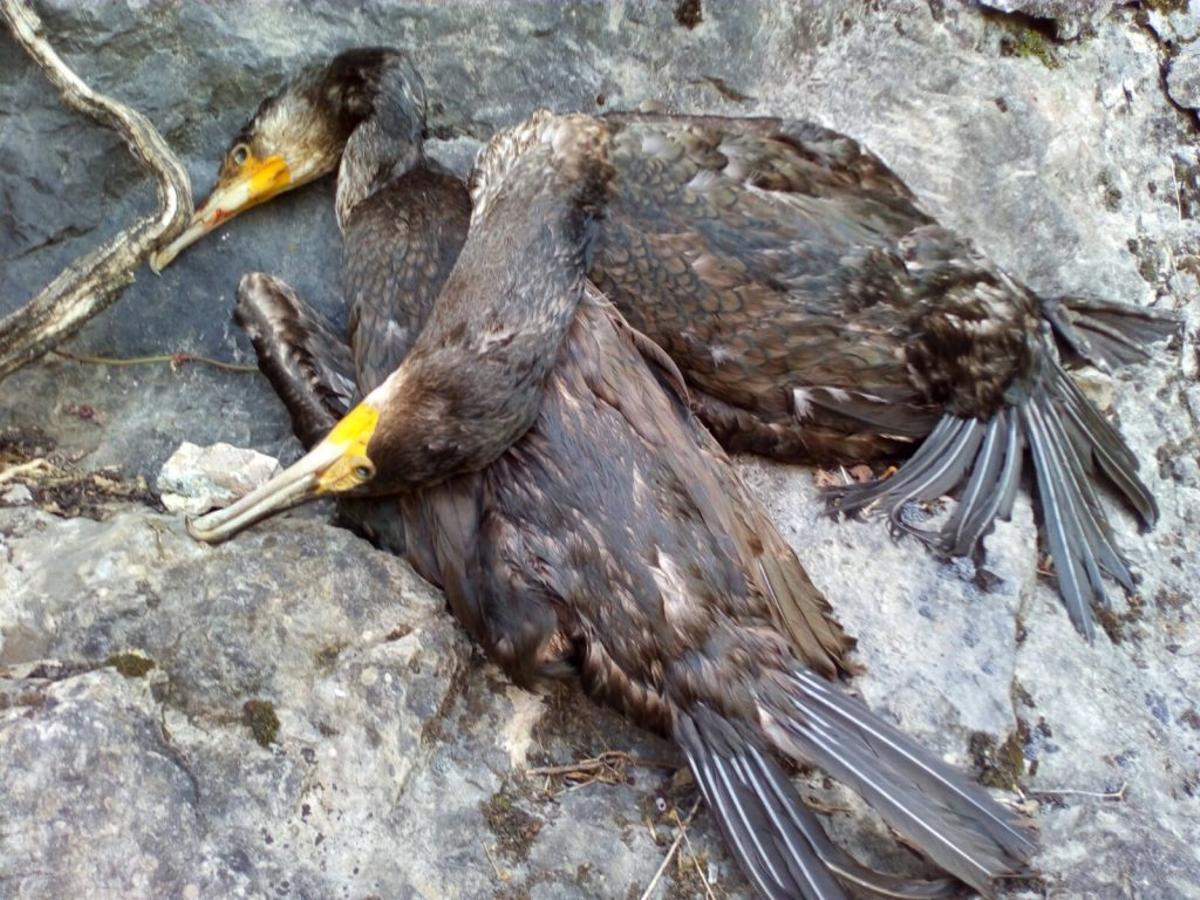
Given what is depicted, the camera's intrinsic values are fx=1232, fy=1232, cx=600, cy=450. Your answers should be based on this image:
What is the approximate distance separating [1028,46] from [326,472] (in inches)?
110

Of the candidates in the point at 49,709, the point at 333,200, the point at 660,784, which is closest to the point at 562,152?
the point at 333,200

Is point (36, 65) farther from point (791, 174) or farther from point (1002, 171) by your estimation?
point (1002, 171)

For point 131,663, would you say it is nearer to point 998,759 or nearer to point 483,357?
point 483,357

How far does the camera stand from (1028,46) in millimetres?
4137

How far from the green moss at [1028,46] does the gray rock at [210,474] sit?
2773 millimetres

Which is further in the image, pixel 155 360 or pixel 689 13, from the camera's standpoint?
pixel 689 13

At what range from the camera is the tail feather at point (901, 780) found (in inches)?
99.2

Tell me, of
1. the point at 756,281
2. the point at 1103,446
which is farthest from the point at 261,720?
the point at 1103,446

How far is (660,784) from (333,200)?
6.98ft

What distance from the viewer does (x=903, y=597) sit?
10.4ft

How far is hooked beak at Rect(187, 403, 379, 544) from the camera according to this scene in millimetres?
2906

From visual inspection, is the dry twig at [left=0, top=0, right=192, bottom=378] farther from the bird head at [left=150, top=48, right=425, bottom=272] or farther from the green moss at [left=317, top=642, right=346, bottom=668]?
the green moss at [left=317, top=642, right=346, bottom=668]

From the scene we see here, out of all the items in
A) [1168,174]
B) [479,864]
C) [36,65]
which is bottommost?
[479,864]

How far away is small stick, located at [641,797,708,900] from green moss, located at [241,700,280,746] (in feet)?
2.77
